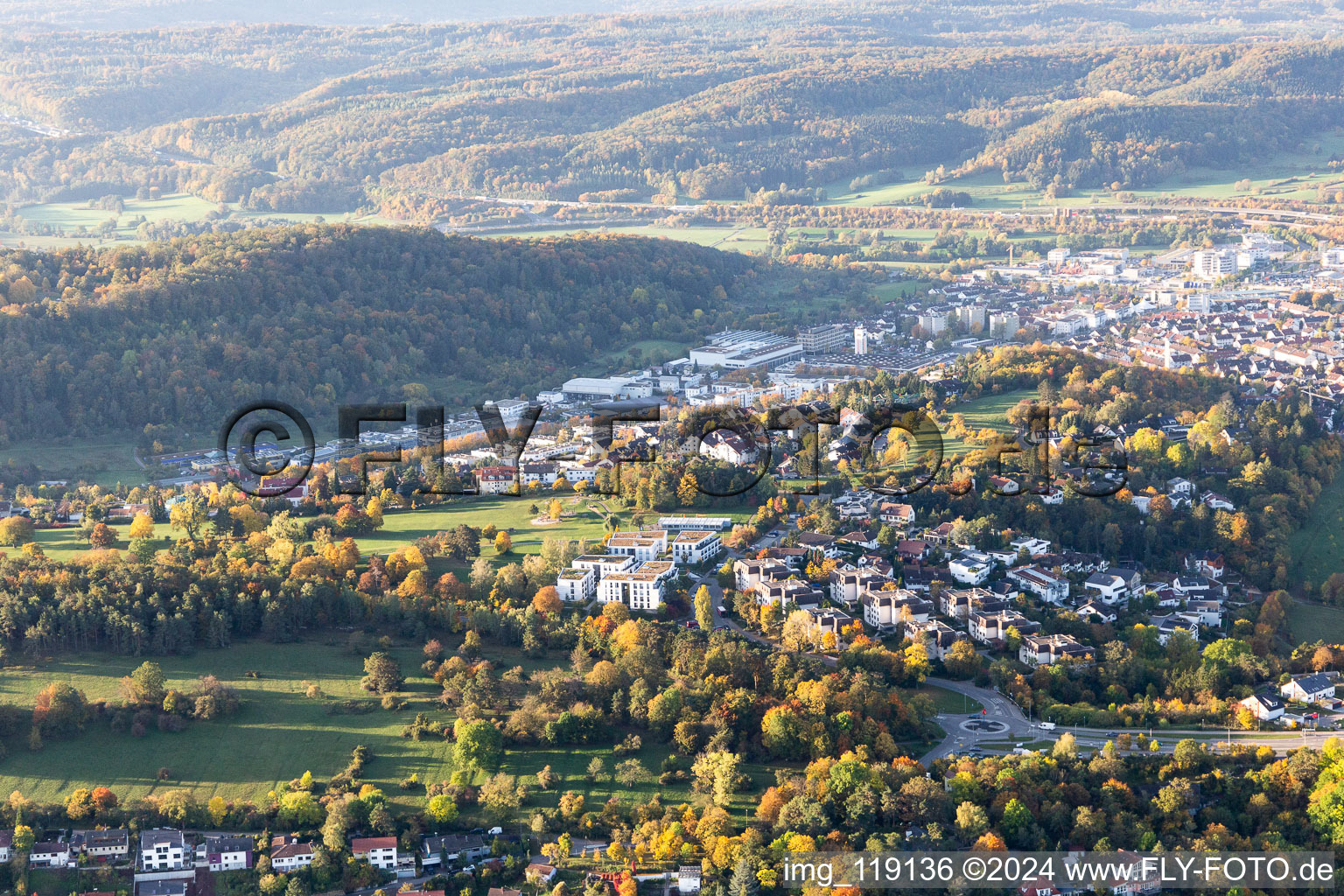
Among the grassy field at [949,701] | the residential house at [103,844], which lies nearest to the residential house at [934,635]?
the grassy field at [949,701]

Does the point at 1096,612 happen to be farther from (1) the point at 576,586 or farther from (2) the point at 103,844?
(2) the point at 103,844

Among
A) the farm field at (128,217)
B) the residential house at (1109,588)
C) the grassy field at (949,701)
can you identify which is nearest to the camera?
the grassy field at (949,701)

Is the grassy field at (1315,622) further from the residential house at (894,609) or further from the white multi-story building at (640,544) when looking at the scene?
the white multi-story building at (640,544)

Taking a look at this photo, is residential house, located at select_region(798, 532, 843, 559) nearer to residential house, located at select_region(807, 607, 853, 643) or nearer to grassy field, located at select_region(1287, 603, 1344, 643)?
residential house, located at select_region(807, 607, 853, 643)

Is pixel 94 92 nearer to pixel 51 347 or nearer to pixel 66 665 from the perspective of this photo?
pixel 51 347

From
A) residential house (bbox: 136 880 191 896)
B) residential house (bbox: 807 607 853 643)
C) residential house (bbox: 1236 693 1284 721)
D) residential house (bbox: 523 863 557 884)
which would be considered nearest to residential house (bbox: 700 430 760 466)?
residential house (bbox: 807 607 853 643)

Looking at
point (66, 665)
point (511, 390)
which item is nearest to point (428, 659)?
point (66, 665)

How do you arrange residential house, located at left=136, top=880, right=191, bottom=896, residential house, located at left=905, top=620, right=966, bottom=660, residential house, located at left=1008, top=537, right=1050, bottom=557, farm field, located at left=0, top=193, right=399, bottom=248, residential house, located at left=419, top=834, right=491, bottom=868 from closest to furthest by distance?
residential house, located at left=136, top=880, right=191, bottom=896 < residential house, located at left=419, top=834, right=491, bottom=868 < residential house, located at left=905, top=620, right=966, bottom=660 < residential house, located at left=1008, top=537, right=1050, bottom=557 < farm field, located at left=0, top=193, right=399, bottom=248
